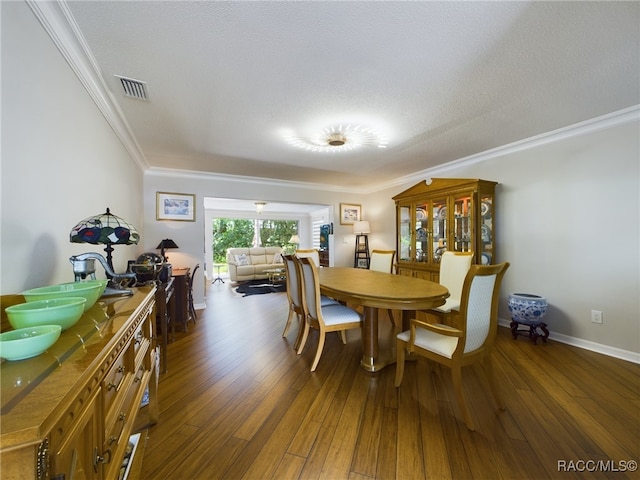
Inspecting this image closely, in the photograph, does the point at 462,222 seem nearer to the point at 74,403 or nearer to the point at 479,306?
the point at 479,306

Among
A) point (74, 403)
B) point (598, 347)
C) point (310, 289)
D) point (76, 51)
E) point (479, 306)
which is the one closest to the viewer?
point (74, 403)

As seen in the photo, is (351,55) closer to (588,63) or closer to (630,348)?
(588,63)

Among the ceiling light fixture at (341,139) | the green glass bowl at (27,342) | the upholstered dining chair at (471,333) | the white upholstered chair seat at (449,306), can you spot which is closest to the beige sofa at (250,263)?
the ceiling light fixture at (341,139)

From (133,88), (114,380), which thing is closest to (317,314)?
(114,380)

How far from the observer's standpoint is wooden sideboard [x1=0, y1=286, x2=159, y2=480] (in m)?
0.42

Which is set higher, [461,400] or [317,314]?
[317,314]

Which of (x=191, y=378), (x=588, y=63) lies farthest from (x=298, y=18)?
(x=191, y=378)

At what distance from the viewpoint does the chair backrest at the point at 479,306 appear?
Result: 157 centimetres

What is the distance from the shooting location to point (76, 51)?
152 cm

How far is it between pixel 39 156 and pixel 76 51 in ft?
2.60

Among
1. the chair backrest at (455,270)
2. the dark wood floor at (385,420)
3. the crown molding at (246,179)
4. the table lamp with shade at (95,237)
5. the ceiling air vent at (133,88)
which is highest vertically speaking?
the ceiling air vent at (133,88)

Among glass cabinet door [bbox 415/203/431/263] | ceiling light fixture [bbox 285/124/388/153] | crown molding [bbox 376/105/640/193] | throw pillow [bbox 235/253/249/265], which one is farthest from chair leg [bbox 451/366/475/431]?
throw pillow [bbox 235/253/249/265]

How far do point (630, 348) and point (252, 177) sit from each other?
5.12m

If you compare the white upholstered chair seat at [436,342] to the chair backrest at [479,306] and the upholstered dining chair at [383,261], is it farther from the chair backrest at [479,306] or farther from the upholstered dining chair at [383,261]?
the upholstered dining chair at [383,261]
